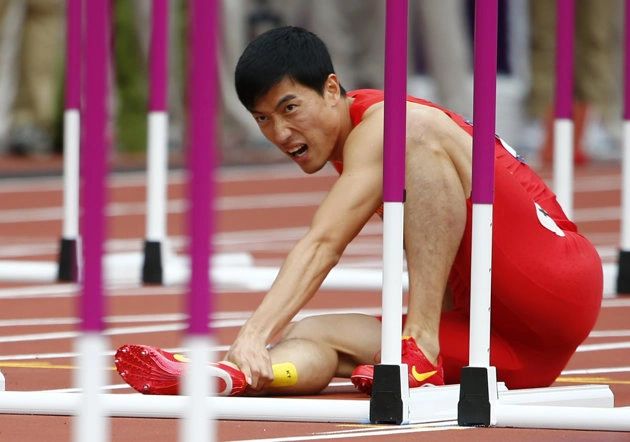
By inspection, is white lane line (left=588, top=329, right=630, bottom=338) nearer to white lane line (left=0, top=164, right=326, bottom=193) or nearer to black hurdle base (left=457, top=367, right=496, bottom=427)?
black hurdle base (left=457, top=367, right=496, bottom=427)

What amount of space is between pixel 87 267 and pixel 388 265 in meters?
1.42

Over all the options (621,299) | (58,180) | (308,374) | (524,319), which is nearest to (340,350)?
(308,374)

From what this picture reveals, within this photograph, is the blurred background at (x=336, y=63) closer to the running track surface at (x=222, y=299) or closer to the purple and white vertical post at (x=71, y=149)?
the running track surface at (x=222, y=299)

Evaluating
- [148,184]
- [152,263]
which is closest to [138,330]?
[148,184]

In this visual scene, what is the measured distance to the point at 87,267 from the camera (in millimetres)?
3447

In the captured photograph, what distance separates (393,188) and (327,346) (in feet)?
2.63

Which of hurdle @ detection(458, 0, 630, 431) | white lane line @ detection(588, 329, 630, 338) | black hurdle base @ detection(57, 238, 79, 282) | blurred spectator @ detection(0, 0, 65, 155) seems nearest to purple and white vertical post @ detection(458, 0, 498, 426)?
hurdle @ detection(458, 0, 630, 431)

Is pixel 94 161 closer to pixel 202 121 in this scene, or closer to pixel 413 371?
pixel 202 121

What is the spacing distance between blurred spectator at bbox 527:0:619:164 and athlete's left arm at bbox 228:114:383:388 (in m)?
9.81

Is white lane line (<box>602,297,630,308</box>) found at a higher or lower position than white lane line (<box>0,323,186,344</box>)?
higher

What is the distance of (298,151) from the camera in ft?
17.5

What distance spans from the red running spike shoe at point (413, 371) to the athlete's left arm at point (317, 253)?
237 mm

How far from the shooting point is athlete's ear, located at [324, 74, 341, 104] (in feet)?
17.5

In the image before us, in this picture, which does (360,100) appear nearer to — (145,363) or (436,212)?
(436,212)
